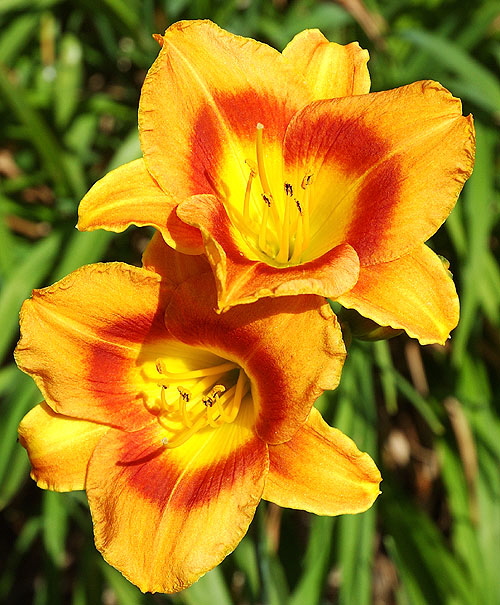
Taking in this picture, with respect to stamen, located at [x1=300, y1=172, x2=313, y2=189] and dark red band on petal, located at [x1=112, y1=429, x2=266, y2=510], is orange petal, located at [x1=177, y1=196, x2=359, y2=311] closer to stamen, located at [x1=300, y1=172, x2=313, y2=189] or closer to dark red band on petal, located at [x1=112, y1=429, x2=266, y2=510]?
stamen, located at [x1=300, y1=172, x2=313, y2=189]

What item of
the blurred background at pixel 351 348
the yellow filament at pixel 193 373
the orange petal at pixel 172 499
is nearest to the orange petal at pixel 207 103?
the yellow filament at pixel 193 373

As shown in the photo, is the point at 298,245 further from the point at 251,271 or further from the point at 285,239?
the point at 251,271

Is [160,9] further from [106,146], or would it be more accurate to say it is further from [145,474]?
[145,474]

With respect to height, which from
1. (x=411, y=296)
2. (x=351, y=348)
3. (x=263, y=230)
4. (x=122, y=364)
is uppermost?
(x=411, y=296)

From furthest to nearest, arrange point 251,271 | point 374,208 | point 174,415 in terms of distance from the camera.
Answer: point 174,415
point 374,208
point 251,271

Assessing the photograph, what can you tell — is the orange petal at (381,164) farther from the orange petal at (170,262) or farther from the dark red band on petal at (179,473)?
the dark red band on petal at (179,473)

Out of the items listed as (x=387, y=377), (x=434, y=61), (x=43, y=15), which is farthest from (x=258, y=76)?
(x=43, y=15)

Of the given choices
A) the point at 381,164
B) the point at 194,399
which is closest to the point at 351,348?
the point at 194,399
